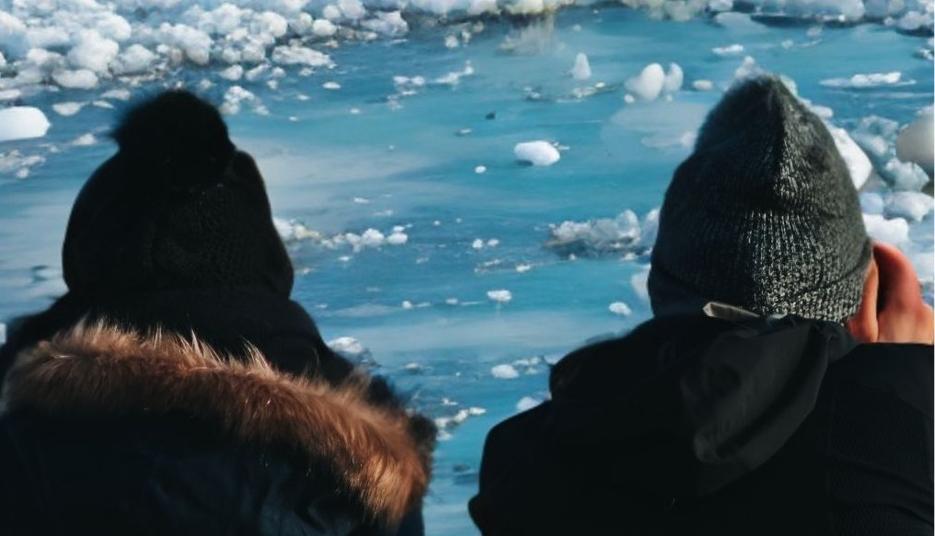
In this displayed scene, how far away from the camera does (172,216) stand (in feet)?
5.77

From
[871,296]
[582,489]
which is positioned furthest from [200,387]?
[871,296]

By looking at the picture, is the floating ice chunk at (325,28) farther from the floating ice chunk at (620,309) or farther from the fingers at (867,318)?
the fingers at (867,318)

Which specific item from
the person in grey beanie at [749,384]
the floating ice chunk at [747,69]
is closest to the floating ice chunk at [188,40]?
the floating ice chunk at [747,69]

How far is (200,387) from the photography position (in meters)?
1.61

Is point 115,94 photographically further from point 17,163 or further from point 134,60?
point 17,163

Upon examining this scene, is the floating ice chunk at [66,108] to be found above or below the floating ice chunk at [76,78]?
below

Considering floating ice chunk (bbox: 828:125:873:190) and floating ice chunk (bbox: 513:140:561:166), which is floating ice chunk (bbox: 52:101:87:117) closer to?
floating ice chunk (bbox: 513:140:561:166)

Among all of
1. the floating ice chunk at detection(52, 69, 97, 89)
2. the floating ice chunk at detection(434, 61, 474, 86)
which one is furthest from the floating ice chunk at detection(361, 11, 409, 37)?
the floating ice chunk at detection(52, 69, 97, 89)

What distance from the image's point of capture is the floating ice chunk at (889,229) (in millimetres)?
2539

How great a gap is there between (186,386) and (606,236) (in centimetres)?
113

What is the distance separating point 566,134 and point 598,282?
0.95ft

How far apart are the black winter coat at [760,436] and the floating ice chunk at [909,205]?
3.97 ft

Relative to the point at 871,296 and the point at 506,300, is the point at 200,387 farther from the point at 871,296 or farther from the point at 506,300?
the point at 506,300

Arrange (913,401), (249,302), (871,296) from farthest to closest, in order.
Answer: (249,302)
(871,296)
(913,401)
